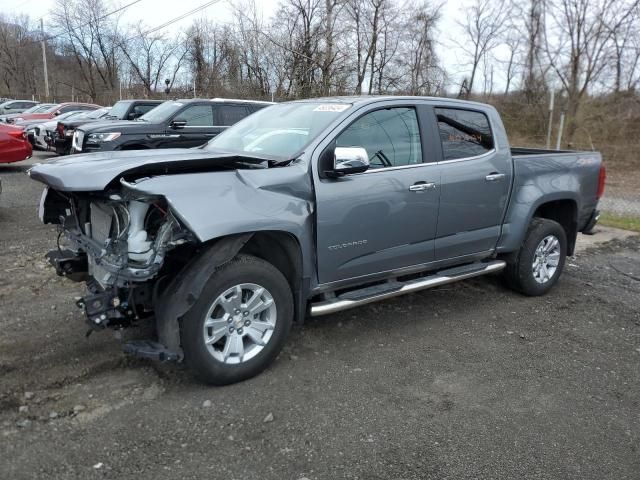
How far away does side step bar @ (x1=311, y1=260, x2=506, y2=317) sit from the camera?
3.88 m

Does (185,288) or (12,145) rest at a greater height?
(12,145)

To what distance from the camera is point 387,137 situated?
4301mm

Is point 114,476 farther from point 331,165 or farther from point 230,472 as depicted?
point 331,165

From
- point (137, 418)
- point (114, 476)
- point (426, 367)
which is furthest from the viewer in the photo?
point (426, 367)

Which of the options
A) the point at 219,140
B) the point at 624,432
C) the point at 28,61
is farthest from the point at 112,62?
the point at 624,432

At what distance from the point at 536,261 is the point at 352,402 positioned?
9.83ft

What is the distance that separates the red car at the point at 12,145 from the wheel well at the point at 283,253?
994 cm

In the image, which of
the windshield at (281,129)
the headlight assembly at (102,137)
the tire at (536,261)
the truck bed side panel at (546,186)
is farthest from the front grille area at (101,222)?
the headlight assembly at (102,137)

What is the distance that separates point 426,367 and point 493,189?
187 cm

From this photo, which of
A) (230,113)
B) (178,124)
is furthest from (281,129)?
(230,113)

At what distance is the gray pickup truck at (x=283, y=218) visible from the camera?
3.26 m

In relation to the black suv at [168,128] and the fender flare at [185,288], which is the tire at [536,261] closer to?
the fender flare at [185,288]

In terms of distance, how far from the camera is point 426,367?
3961 mm

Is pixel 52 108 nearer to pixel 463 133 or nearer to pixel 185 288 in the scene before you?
pixel 463 133
